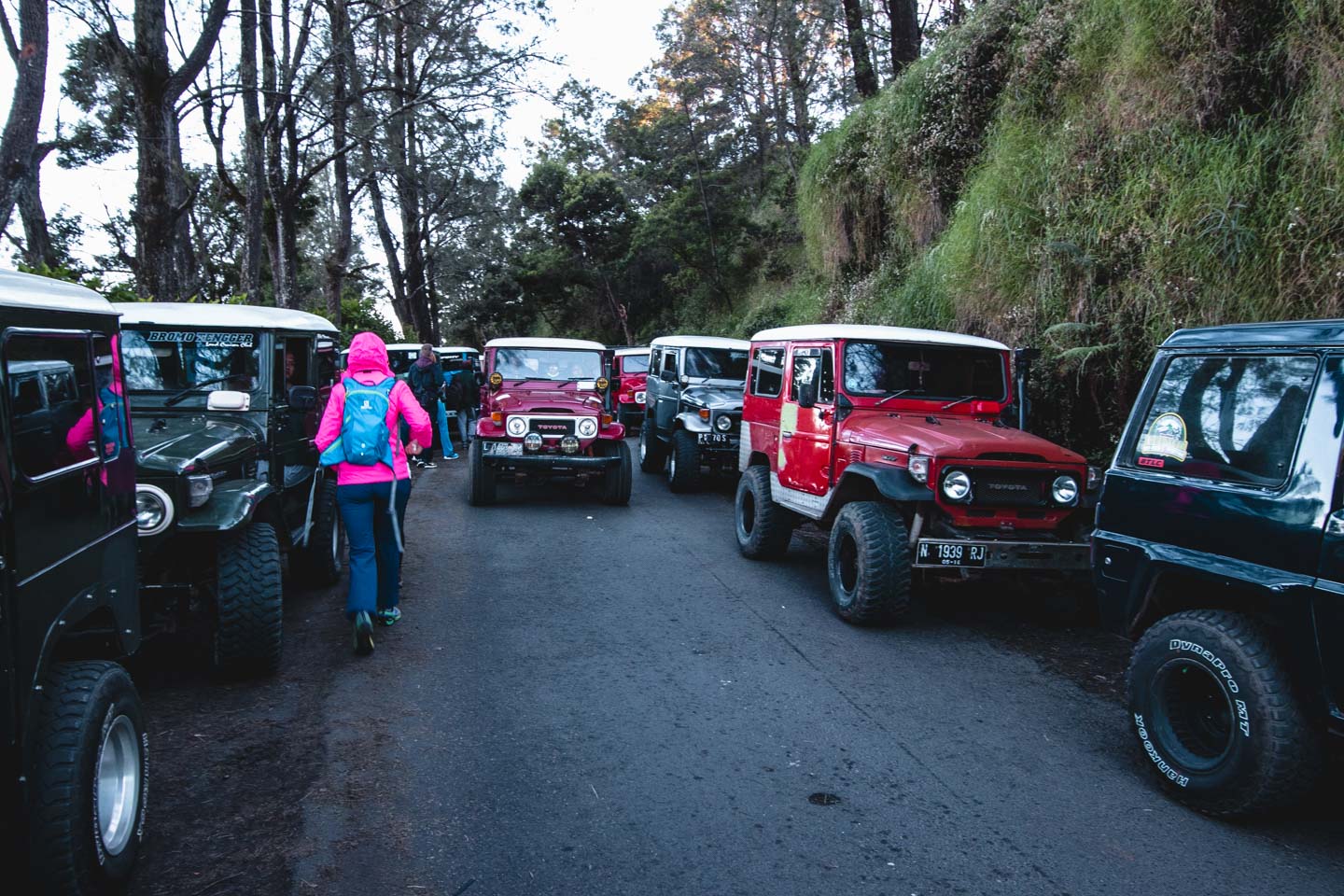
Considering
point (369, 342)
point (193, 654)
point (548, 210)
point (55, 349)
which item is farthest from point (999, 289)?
point (548, 210)

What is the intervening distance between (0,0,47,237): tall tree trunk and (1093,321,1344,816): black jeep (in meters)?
10.6

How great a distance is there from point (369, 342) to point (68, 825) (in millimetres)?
3698

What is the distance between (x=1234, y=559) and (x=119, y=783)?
4.41 metres

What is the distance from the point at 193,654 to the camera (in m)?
5.85

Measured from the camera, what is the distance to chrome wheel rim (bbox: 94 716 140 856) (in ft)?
10.5

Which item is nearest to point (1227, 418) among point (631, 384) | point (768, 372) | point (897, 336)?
point (897, 336)

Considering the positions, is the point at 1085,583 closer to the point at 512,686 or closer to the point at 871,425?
the point at 871,425

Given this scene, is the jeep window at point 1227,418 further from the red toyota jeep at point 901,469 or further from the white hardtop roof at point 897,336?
the white hardtop roof at point 897,336

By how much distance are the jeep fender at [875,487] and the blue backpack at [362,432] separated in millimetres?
3215

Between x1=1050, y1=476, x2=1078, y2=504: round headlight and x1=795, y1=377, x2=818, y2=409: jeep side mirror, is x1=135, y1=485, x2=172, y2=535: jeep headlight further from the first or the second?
x1=1050, y1=476, x2=1078, y2=504: round headlight

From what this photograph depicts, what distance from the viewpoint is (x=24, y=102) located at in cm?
980

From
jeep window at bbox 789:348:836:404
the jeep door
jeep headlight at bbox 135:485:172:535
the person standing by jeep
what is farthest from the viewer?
the person standing by jeep

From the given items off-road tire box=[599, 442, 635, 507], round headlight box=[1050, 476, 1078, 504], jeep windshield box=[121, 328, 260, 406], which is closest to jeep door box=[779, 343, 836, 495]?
round headlight box=[1050, 476, 1078, 504]

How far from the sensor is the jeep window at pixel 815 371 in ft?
25.6
